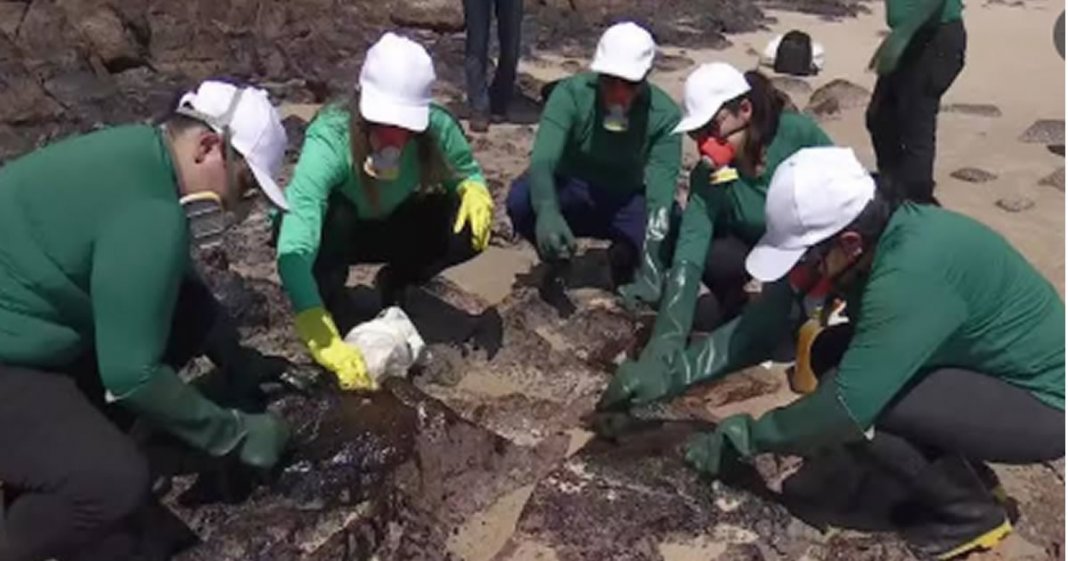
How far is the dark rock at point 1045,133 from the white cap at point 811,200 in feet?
16.1

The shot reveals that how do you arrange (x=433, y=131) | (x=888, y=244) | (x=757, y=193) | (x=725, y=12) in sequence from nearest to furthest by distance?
(x=888, y=244)
(x=433, y=131)
(x=757, y=193)
(x=725, y=12)

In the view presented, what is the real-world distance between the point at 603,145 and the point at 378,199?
89 cm

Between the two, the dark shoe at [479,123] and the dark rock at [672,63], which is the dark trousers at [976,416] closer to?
the dark shoe at [479,123]

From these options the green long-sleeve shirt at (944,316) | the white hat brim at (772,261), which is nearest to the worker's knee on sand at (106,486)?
the white hat brim at (772,261)

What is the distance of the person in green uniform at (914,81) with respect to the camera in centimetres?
533

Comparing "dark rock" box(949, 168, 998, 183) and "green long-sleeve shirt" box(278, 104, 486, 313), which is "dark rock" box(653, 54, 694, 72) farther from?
"green long-sleeve shirt" box(278, 104, 486, 313)

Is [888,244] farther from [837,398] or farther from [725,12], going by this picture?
[725,12]

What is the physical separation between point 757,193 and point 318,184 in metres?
1.35

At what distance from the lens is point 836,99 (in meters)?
7.89

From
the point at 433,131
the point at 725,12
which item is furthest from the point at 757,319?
the point at 725,12

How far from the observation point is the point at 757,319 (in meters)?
3.51

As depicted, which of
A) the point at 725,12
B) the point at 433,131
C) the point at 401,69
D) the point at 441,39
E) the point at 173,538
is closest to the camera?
the point at 173,538

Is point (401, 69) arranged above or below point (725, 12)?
above

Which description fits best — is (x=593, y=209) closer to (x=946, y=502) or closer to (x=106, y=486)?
(x=946, y=502)
